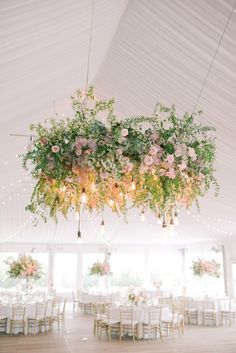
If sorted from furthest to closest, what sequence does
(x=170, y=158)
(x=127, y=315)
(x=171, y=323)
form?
1. (x=171, y=323)
2. (x=127, y=315)
3. (x=170, y=158)

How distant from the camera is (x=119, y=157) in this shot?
12.6 feet

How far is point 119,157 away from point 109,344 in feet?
22.6

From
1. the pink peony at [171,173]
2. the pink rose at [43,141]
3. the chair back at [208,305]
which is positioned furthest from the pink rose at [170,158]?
the chair back at [208,305]

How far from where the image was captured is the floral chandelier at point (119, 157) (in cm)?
381

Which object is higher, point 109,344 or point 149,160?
point 149,160

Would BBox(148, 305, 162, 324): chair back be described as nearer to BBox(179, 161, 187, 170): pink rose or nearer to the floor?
the floor

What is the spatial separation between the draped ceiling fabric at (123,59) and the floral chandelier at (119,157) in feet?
2.78

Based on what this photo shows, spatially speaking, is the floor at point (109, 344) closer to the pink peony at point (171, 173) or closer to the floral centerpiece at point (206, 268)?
the floral centerpiece at point (206, 268)

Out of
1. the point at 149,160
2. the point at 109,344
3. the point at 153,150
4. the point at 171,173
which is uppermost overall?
the point at 153,150

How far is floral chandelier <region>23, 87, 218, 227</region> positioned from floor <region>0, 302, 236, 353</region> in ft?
18.6

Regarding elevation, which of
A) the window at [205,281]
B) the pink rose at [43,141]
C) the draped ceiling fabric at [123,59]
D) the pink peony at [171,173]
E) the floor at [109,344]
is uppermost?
the draped ceiling fabric at [123,59]

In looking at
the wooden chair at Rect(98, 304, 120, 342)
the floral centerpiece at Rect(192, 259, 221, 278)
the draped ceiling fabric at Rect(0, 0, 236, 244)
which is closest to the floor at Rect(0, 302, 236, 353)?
the wooden chair at Rect(98, 304, 120, 342)

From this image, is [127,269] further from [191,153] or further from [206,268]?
[191,153]

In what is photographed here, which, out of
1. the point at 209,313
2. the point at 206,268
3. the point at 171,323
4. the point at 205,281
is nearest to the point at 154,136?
the point at 171,323
